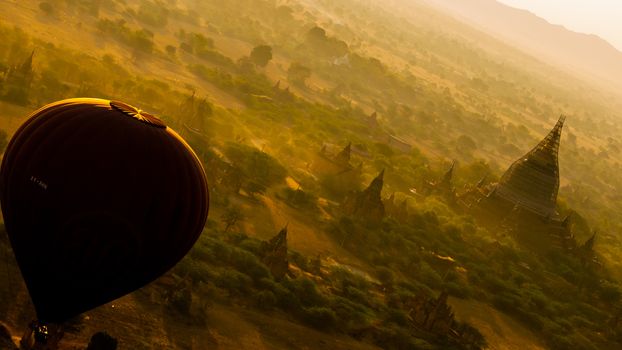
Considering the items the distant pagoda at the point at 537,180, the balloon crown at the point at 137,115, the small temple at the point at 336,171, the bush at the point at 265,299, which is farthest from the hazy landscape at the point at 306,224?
the balloon crown at the point at 137,115

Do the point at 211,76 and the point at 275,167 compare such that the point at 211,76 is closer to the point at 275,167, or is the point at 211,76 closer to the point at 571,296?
the point at 275,167

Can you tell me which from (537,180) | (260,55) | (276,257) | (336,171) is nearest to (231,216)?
(276,257)

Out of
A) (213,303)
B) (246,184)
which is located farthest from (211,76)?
(213,303)

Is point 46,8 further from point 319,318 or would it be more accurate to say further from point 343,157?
point 319,318

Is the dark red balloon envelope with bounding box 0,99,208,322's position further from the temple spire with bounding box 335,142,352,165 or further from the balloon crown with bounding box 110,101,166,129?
the temple spire with bounding box 335,142,352,165

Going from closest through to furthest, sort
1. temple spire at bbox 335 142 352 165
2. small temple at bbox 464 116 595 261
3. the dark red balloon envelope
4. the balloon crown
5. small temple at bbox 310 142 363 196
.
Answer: the dark red balloon envelope
the balloon crown
small temple at bbox 310 142 363 196
small temple at bbox 464 116 595 261
temple spire at bbox 335 142 352 165

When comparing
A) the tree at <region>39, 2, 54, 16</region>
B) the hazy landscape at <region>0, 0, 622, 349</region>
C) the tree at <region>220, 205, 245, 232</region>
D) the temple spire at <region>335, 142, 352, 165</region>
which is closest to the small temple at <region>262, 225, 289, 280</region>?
the hazy landscape at <region>0, 0, 622, 349</region>
